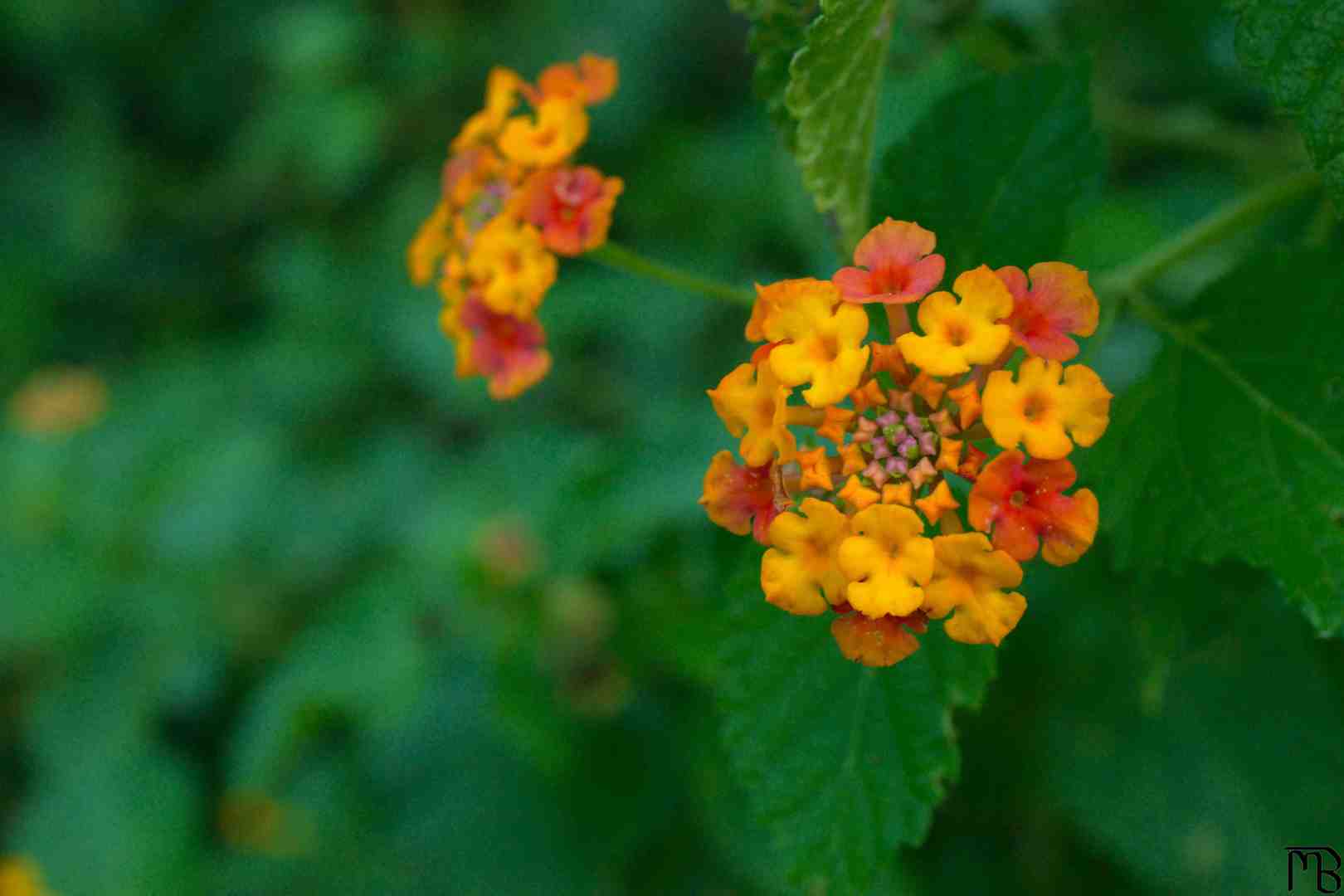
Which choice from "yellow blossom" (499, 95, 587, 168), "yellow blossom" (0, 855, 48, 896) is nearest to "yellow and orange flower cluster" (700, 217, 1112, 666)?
"yellow blossom" (499, 95, 587, 168)

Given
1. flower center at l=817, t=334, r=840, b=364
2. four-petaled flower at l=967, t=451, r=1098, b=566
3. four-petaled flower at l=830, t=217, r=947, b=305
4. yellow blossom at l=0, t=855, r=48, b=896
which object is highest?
four-petaled flower at l=830, t=217, r=947, b=305

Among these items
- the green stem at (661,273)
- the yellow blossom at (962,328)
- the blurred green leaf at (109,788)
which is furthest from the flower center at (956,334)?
the blurred green leaf at (109,788)

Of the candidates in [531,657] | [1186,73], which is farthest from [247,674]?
[1186,73]

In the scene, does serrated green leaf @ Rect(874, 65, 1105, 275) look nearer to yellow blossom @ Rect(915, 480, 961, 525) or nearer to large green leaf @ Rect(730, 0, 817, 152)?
large green leaf @ Rect(730, 0, 817, 152)

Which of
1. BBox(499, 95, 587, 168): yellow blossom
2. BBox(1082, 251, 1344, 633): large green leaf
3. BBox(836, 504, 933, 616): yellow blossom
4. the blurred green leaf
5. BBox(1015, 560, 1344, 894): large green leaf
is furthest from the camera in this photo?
the blurred green leaf

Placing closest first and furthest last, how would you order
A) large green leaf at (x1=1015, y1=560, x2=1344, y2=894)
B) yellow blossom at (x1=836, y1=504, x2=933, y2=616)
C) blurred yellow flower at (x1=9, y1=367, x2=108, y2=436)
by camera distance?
yellow blossom at (x1=836, y1=504, x2=933, y2=616), large green leaf at (x1=1015, y1=560, x2=1344, y2=894), blurred yellow flower at (x1=9, y1=367, x2=108, y2=436)

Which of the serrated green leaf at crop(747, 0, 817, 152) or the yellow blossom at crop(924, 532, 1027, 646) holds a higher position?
the serrated green leaf at crop(747, 0, 817, 152)

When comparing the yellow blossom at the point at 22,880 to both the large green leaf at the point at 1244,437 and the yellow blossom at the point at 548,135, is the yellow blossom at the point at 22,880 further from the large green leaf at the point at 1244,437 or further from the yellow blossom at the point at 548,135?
the large green leaf at the point at 1244,437

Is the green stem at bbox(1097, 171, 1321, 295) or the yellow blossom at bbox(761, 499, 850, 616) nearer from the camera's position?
the yellow blossom at bbox(761, 499, 850, 616)
